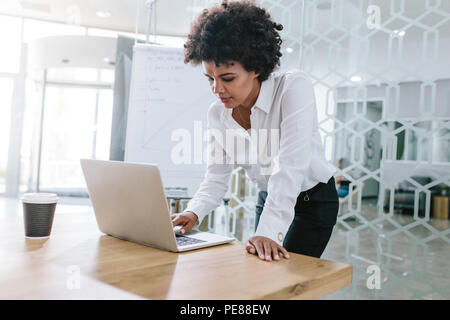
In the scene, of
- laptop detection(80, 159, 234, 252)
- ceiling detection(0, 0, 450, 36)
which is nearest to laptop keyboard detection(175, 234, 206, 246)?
laptop detection(80, 159, 234, 252)

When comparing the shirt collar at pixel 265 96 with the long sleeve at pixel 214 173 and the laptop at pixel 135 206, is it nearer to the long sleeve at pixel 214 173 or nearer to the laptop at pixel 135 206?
the long sleeve at pixel 214 173

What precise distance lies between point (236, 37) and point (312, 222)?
75 centimetres

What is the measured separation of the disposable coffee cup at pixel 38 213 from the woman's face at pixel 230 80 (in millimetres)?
621

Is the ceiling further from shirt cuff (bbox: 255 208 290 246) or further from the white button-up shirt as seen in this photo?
shirt cuff (bbox: 255 208 290 246)

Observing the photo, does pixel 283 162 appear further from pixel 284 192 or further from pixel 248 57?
pixel 248 57

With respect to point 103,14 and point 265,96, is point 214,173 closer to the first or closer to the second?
point 265,96

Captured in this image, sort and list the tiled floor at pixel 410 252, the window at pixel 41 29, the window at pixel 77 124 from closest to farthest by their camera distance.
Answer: the tiled floor at pixel 410 252, the window at pixel 41 29, the window at pixel 77 124

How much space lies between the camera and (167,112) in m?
2.68

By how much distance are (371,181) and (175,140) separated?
4.50 ft

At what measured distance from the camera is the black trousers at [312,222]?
4.74 ft

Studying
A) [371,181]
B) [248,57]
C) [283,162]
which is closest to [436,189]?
[371,181]

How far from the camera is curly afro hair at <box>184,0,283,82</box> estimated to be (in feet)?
3.90

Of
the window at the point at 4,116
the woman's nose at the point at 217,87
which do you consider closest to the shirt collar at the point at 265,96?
the woman's nose at the point at 217,87
